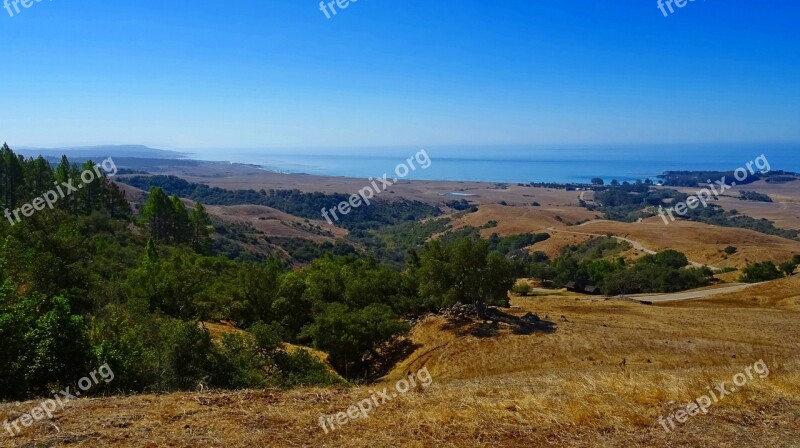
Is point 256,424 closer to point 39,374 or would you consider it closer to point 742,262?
point 39,374

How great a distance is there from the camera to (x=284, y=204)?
191 meters

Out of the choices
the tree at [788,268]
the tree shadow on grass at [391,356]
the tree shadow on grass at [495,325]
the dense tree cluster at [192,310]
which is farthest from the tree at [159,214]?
→ the tree at [788,268]

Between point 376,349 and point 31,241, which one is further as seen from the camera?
point 376,349

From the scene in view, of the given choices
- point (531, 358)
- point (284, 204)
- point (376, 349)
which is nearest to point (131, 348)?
point (376, 349)

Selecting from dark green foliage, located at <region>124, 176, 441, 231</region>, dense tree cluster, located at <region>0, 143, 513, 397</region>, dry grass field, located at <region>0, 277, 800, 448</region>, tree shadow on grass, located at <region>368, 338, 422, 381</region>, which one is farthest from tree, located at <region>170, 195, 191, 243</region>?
dark green foliage, located at <region>124, 176, 441, 231</region>

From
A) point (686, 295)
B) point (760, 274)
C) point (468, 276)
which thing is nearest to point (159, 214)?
point (468, 276)

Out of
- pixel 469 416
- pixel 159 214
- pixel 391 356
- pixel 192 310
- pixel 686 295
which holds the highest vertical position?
pixel 469 416

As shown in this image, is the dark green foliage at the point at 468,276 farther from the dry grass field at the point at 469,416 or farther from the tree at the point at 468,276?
the dry grass field at the point at 469,416

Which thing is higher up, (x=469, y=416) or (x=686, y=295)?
(x=469, y=416)

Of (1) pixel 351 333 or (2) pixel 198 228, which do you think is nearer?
(1) pixel 351 333

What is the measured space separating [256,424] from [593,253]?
9304 centimetres

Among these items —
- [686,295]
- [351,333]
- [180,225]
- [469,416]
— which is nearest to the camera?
[469,416]

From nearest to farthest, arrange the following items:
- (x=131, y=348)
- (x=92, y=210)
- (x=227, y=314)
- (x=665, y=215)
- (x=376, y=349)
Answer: (x=131, y=348)
(x=376, y=349)
(x=227, y=314)
(x=92, y=210)
(x=665, y=215)

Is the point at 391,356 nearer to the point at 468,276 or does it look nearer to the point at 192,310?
the point at 468,276
